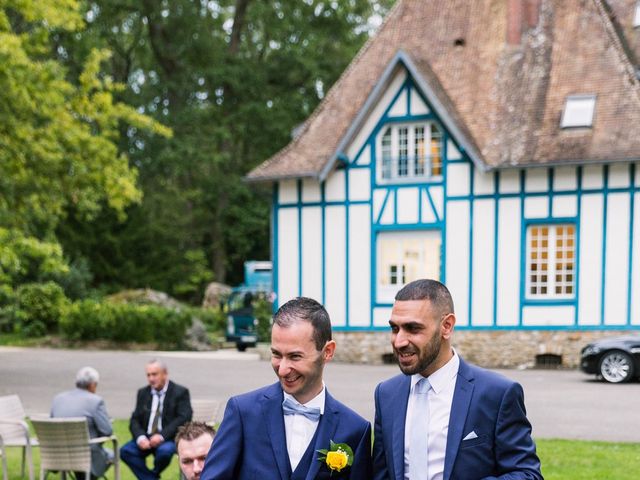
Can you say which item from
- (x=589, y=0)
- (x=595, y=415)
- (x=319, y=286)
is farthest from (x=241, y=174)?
(x=595, y=415)

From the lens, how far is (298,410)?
3172 millimetres

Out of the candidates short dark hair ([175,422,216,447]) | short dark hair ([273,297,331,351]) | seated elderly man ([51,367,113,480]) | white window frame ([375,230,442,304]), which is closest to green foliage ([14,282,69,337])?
white window frame ([375,230,442,304])

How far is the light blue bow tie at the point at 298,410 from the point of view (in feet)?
10.4

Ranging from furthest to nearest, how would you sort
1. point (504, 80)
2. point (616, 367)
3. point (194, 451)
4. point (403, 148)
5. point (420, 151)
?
point (504, 80)
point (403, 148)
point (420, 151)
point (616, 367)
point (194, 451)

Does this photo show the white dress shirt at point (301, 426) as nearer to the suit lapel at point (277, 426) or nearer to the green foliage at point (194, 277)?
the suit lapel at point (277, 426)

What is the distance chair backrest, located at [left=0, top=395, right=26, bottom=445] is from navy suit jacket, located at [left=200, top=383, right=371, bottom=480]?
6.77 meters

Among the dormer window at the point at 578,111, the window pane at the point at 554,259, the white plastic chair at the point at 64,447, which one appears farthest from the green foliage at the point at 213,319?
the white plastic chair at the point at 64,447

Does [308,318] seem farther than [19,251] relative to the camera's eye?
No

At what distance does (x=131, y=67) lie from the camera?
1645 inches

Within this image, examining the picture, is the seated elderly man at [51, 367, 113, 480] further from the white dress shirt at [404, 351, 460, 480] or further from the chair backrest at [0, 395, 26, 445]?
the white dress shirt at [404, 351, 460, 480]

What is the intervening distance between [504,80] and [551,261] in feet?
16.1

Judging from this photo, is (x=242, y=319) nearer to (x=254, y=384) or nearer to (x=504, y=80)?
(x=254, y=384)

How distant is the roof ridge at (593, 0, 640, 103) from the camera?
20.5 m

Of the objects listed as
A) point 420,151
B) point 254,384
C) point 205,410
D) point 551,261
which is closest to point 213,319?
point 420,151
